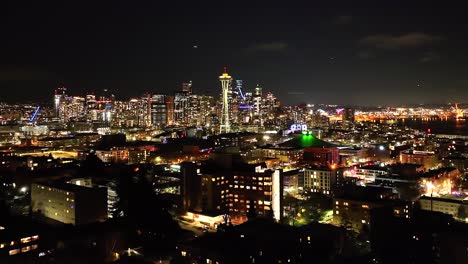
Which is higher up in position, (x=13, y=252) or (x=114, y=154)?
(x=114, y=154)

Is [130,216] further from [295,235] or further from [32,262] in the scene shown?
[295,235]

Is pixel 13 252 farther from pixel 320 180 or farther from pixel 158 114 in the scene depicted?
pixel 158 114

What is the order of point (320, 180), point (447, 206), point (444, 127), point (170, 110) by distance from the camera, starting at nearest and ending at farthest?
point (447, 206), point (320, 180), point (170, 110), point (444, 127)

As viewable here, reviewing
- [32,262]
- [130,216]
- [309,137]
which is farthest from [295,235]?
[309,137]

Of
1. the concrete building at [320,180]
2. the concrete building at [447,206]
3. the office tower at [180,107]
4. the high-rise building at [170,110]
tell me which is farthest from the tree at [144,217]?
the office tower at [180,107]

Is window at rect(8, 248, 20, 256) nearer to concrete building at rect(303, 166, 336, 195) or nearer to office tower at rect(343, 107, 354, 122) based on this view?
concrete building at rect(303, 166, 336, 195)

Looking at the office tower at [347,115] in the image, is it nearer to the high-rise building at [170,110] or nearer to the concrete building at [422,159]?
the high-rise building at [170,110]

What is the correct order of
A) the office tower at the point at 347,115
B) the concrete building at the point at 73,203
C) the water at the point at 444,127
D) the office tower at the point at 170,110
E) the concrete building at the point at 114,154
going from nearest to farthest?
the concrete building at the point at 73,203 < the concrete building at the point at 114,154 < the water at the point at 444,127 < the office tower at the point at 170,110 < the office tower at the point at 347,115

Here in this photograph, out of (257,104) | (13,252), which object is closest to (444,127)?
(257,104)
